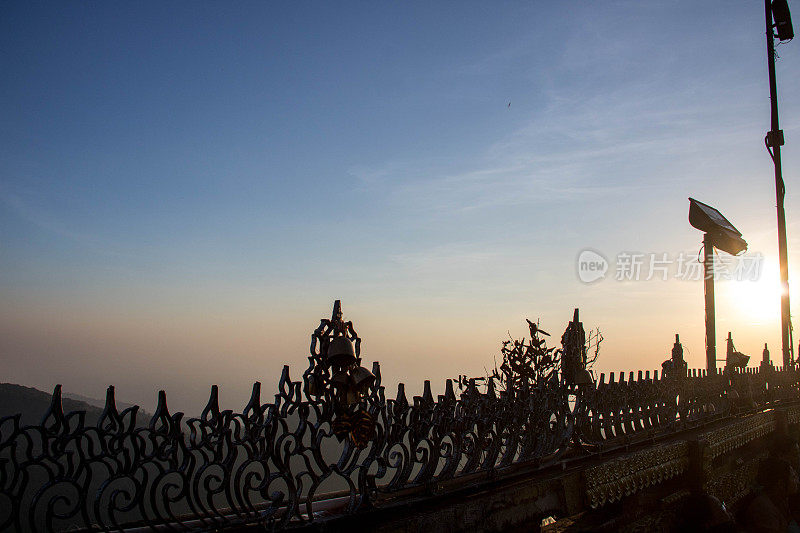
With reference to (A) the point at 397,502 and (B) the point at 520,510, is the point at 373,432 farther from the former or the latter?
(B) the point at 520,510

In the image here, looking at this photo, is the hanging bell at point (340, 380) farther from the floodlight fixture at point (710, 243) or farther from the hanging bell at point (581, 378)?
the floodlight fixture at point (710, 243)

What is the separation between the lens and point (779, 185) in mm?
19875

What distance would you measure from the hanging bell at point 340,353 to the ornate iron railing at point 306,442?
1cm

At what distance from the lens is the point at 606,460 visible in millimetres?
8078

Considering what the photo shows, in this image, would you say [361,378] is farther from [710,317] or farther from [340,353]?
[710,317]

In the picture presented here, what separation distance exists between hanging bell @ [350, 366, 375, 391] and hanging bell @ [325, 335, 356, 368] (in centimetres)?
10

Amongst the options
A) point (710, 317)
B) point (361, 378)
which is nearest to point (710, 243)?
point (710, 317)

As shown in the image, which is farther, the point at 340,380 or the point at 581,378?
the point at 581,378

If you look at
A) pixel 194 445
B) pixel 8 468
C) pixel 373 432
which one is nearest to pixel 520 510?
pixel 373 432

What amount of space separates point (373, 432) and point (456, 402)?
1.36m

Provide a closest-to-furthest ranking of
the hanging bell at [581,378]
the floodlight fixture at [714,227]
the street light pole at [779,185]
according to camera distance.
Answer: the hanging bell at [581,378] → the floodlight fixture at [714,227] → the street light pole at [779,185]

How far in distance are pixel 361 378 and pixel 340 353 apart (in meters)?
0.31

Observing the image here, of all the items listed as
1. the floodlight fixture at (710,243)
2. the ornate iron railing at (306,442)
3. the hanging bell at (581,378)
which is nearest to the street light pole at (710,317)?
the floodlight fixture at (710,243)

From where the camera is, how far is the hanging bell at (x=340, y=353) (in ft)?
16.5
